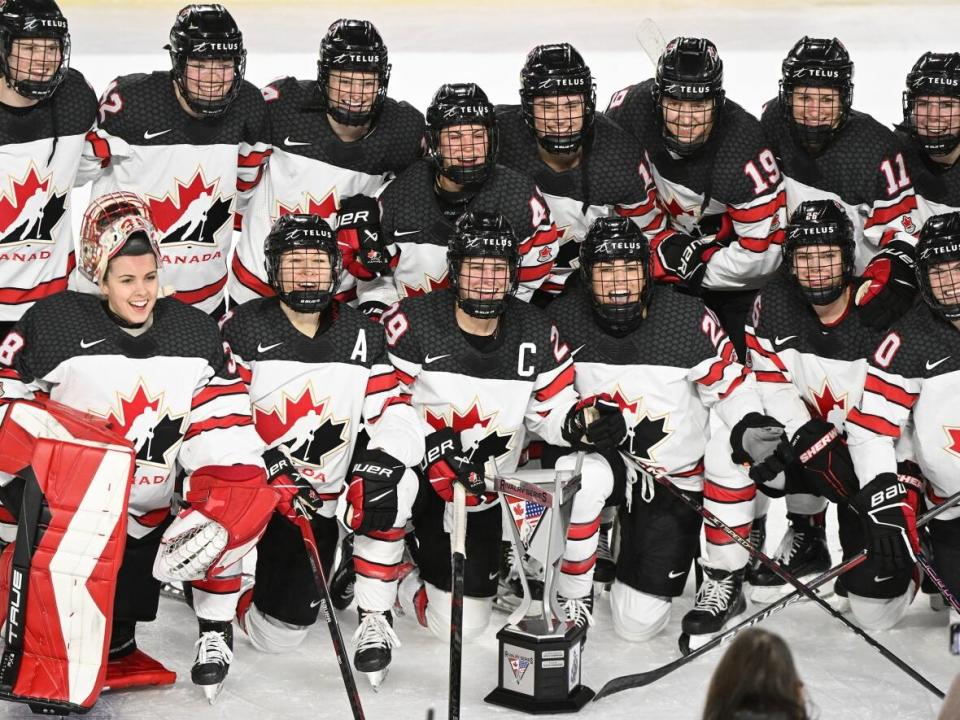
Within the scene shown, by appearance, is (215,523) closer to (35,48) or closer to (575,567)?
(575,567)

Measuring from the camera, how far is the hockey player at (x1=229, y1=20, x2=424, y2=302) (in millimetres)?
3908

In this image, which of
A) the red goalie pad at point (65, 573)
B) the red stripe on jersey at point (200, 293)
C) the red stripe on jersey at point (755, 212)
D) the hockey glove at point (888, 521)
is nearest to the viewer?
the red goalie pad at point (65, 573)

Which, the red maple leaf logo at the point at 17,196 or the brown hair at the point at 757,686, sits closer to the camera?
the brown hair at the point at 757,686

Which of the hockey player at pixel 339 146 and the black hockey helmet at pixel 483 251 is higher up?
the hockey player at pixel 339 146

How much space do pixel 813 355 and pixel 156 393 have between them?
64.0 inches

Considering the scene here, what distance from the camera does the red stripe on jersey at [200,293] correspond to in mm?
4109

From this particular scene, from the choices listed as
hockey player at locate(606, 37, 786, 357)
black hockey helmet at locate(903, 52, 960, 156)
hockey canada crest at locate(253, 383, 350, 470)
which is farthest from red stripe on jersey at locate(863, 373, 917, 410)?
hockey canada crest at locate(253, 383, 350, 470)

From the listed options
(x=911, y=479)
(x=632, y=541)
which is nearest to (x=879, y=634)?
(x=911, y=479)

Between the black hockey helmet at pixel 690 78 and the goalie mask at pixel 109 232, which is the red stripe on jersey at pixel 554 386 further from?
the goalie mask at pixel 109 232

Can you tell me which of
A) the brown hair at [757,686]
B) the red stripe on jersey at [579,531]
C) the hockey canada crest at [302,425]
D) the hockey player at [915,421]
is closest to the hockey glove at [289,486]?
the hockey canada crest at [302,425]

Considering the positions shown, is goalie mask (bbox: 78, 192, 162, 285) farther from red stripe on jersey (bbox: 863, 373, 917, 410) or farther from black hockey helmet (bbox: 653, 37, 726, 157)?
red stripe on jersey (bbox: 863, 373, 917, 410)

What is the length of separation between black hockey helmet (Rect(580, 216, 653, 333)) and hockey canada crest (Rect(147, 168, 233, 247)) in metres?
1.01

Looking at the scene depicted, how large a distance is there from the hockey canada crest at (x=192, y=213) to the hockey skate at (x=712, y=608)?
1574 mm

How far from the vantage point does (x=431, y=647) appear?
144 inches
